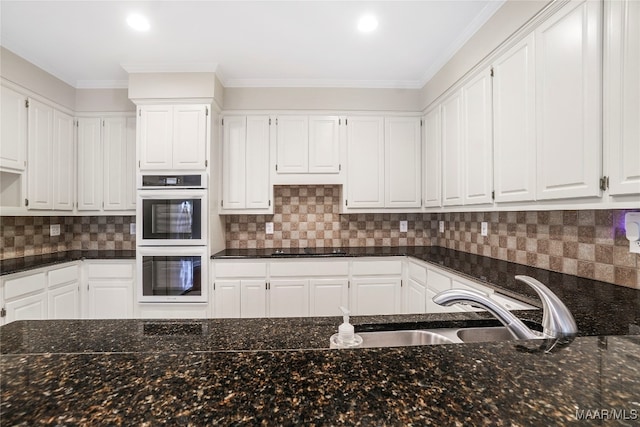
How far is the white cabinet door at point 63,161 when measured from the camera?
9.65ft

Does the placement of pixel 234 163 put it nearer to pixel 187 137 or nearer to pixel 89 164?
pixel 187 137

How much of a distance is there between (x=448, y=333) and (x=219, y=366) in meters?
0.79

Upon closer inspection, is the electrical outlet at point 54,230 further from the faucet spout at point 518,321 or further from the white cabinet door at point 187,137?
the faucet spout at point 518,321

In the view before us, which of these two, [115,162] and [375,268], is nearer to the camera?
[375,268]

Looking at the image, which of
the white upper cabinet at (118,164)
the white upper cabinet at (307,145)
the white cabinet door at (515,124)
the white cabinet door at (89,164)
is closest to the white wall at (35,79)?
the white cabinet door at (89,164)

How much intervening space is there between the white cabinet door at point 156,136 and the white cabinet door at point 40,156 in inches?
34.8

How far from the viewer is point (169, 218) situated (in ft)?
9.23

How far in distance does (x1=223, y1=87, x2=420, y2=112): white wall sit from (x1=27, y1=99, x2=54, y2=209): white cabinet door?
1.64 meters

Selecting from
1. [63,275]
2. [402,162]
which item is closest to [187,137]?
[63,275]

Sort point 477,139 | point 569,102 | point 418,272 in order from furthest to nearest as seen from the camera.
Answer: point 418,272, point 477,139, point 569,102

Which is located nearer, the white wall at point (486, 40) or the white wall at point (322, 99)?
the white wall at point (486, 40)

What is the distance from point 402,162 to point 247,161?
5.49ft

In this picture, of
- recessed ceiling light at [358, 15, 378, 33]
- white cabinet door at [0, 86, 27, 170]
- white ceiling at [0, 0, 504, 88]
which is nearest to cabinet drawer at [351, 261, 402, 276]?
white ceiling at [0, 0, 504, 88]

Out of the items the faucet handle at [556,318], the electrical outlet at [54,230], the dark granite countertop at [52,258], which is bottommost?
the dark granite countertop at [52,258]
